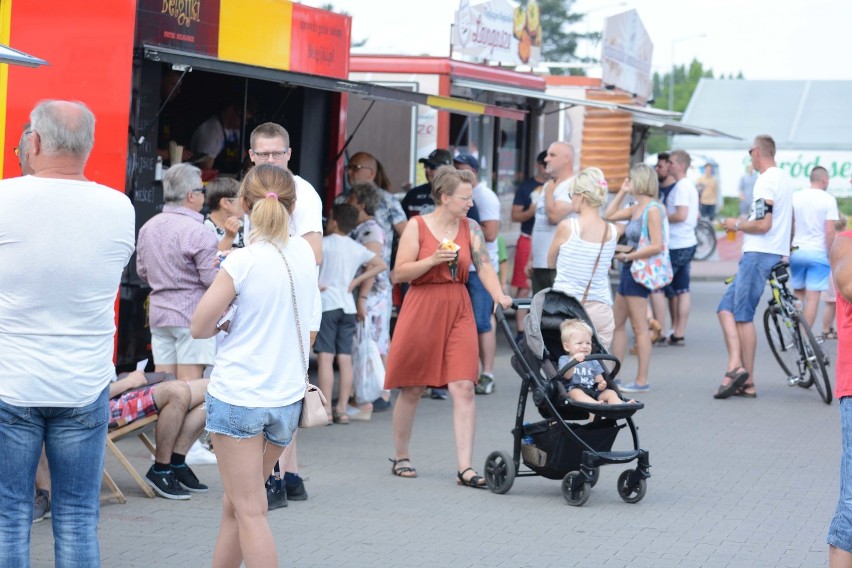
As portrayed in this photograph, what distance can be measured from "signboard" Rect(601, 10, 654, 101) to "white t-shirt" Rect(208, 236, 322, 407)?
14.9m

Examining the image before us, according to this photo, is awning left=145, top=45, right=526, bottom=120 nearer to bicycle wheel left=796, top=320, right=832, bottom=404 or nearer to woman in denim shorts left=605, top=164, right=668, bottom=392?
woman in denim shorts left=605, top=164, right=668, bottom=392

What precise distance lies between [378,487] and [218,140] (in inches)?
161

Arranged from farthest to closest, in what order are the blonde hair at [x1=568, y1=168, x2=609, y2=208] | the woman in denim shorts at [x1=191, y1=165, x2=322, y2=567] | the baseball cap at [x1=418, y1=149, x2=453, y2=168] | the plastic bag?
the baseball cap at [x1=418, y1=149, x2=453, y2=168], the plastic bag, the blonde hair at [x1=568, y1=168, x2=609, y2=208], the woman in denim shorts at [x1=191, y1=165, x2=322, y2=567]

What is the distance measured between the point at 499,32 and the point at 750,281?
5.63 metres

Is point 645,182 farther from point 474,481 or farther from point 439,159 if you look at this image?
point 474,481

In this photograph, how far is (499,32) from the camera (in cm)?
1505

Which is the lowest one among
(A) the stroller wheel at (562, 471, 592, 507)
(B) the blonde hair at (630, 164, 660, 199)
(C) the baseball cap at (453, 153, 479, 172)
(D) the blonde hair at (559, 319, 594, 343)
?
(A) the stroller wheel at (562, 471, 592, 507)

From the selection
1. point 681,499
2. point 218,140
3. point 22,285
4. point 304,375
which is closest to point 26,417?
point 22,285

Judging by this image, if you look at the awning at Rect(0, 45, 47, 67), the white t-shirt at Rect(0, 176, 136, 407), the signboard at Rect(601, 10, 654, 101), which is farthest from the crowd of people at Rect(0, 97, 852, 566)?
the signboard at Rect(601, 10, 654, 101)

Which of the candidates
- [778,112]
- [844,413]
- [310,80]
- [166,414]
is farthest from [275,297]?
[778,112]

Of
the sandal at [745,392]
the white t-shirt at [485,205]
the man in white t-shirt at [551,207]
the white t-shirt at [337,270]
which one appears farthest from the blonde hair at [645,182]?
the white t-shirt at [337,270]

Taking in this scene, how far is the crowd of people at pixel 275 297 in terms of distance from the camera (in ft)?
13.6

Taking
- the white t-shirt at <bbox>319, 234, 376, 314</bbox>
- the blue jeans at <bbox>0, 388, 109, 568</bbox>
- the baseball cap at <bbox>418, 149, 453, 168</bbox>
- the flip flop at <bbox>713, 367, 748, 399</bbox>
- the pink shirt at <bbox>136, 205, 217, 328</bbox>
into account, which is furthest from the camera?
the flip flop at <bbox>713, 367, 748, 399</bbox>

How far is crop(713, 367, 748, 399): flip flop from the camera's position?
10.7 meters
